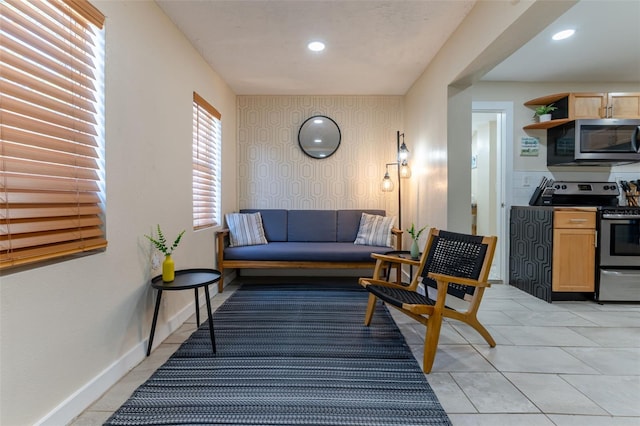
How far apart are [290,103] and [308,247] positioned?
2010mm

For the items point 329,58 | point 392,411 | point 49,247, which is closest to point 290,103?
point 329,58

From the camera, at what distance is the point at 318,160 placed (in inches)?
158

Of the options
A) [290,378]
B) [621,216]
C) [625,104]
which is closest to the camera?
[290,378]

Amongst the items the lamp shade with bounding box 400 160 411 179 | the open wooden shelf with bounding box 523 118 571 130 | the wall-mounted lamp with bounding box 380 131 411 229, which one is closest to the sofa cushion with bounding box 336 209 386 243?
the wall-mounted lamp with bounding box 380 131 411 229

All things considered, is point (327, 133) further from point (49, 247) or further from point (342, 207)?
point (49, 247)

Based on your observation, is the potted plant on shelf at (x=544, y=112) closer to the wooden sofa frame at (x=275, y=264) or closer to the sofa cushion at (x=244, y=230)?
the wooden sofa frame at (x=275, y=264)

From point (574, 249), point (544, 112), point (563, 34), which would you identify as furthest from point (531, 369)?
point (544, 112)

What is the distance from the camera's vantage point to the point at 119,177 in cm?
167

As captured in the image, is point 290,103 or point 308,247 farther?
point 290,103

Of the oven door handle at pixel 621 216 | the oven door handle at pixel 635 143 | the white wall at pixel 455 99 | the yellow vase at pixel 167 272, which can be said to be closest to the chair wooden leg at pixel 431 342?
the white wall at pixel 455 99

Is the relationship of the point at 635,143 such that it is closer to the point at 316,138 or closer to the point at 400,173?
the point at 400,173

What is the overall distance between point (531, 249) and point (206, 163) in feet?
11.8

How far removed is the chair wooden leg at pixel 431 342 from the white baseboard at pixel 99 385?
175 centimetres

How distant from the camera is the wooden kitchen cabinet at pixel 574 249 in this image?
9.46 feet
